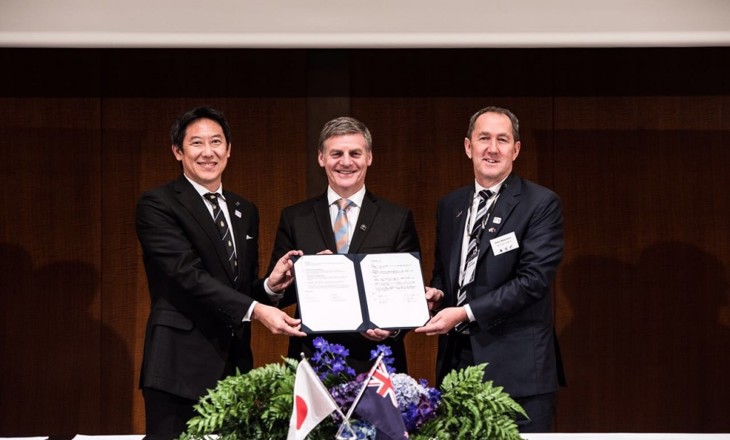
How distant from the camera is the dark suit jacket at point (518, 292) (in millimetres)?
3359

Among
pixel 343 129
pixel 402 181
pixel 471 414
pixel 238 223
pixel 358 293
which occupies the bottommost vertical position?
pixel 471 414

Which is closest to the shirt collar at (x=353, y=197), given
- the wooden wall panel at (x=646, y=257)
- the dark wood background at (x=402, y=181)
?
the dark wood background at (x=402, y=181)

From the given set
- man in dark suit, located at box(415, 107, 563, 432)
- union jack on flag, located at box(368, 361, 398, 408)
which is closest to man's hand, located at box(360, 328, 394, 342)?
man in dark suit, located at box(415, 107, 563, 432)

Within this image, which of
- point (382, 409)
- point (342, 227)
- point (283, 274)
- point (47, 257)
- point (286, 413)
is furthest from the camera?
point (47, 257)

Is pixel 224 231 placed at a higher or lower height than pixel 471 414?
higher

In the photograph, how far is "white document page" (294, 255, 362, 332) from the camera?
296 cm

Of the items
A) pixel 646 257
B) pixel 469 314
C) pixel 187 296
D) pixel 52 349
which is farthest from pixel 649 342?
pixel 52 349

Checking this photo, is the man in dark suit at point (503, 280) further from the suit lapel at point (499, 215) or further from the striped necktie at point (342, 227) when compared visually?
the striped necktie at point (342, 227)

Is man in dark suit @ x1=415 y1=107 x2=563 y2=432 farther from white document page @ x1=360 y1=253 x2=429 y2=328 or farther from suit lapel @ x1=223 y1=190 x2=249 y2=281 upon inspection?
suit lapel @ x1=223 y1=190 x2=249 y2=281

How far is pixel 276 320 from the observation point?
3.28 m

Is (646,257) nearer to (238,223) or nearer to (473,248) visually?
(473,248)

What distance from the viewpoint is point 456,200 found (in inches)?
144

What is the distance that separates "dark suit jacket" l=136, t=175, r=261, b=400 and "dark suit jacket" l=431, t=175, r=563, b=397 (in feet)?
2.79

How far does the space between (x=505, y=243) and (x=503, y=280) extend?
14cm
